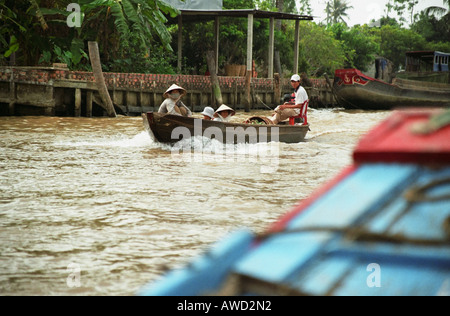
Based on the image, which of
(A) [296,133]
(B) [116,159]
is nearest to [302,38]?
(A) [296,133]

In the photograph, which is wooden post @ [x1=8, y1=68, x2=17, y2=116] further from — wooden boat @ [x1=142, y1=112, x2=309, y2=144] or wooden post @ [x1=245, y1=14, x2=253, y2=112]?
wooden post @ [x1=245, y1=14, x2=253, y2=112]

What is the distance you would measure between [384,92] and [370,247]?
24906mm

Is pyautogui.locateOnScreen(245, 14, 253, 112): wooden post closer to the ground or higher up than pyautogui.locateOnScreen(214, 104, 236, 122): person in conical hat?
higher up

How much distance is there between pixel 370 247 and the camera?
1349 mm

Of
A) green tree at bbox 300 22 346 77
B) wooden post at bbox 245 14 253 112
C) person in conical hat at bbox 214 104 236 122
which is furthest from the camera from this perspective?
green tree at bbox 300 22 346 77

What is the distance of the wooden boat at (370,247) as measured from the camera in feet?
4.42

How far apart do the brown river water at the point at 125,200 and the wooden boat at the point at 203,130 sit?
0.18 metres

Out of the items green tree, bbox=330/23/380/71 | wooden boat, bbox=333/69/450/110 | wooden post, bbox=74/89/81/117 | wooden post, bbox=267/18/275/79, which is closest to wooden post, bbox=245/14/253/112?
wooden post, bbox=267/18/275/79

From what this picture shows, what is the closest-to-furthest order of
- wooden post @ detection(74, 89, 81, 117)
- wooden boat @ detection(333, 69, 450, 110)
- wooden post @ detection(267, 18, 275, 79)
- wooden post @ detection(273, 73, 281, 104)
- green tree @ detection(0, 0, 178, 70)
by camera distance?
green tree @ detection(0, 0, 178, 70) < wooden post @ detection(74, 89, 81, 117) < wooden post @ detection(273, 73, 281, 104) < wooden post @ detection(267, 18, 275, 79) < wooden boat @ detection(333, 69, 450, 110)

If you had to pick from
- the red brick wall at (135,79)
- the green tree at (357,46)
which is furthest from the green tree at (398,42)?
the red brick wall at (135,79)

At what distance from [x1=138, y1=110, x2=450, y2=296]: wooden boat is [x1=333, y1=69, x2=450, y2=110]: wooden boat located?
2418cm

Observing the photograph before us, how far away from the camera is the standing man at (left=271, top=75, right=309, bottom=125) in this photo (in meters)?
11.2

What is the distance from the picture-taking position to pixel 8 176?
7.26 metres

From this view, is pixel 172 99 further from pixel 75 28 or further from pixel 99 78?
pixel 75 28
